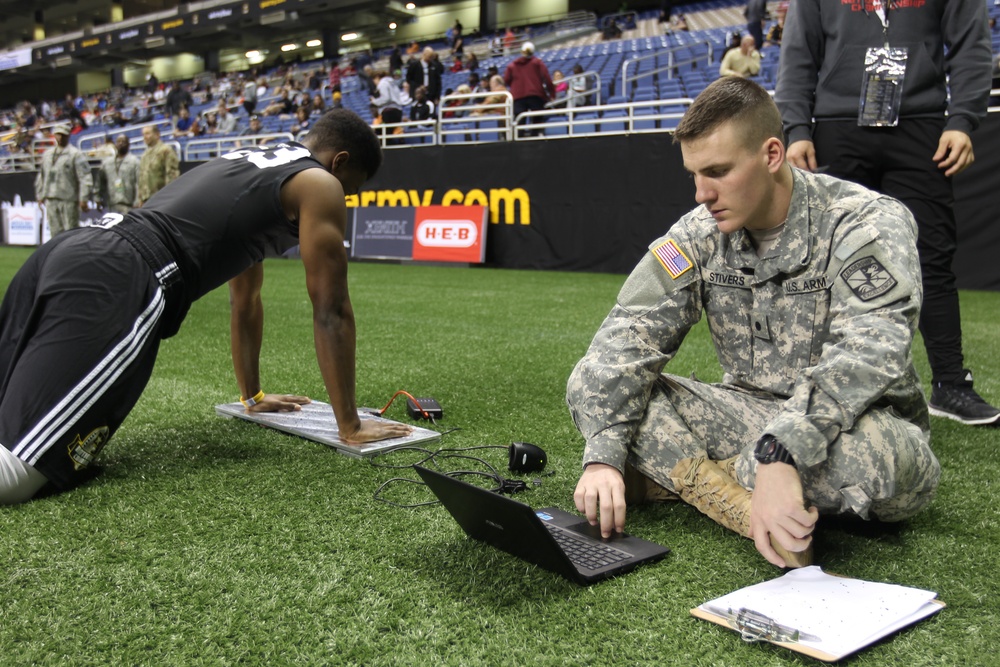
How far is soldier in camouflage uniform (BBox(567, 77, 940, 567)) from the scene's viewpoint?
1.29m

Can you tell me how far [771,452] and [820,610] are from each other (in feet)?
0.78

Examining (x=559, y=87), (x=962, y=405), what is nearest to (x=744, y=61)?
(x=559, y=87)

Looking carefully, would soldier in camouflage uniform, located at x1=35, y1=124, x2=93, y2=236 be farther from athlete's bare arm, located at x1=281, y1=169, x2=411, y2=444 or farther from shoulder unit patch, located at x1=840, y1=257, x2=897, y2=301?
shoulder unit patch, located at x1=840, y1=257, x2=897, y2=301

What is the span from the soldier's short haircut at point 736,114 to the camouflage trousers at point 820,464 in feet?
1.71

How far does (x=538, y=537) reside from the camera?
1.31 metres

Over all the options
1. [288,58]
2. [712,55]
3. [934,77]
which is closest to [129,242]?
[934,77]

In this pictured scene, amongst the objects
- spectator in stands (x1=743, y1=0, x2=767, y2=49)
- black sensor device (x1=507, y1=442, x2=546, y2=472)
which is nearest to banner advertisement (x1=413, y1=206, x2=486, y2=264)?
spectator in stands (x1=743, y1=0, x2=767, y2=49)

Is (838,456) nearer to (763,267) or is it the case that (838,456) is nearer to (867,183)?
(763,267)

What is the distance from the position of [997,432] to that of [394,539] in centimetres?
180

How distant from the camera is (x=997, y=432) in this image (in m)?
2.35

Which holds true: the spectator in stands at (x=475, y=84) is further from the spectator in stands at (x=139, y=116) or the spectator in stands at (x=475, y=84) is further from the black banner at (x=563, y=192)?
the spectator in stands at (x=139, y=116)

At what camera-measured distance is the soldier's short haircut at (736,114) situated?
4.73ft

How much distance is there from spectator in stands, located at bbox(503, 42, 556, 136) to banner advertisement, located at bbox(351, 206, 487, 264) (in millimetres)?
1434

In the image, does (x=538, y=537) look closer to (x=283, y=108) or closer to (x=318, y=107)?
(x=318, y=107)
